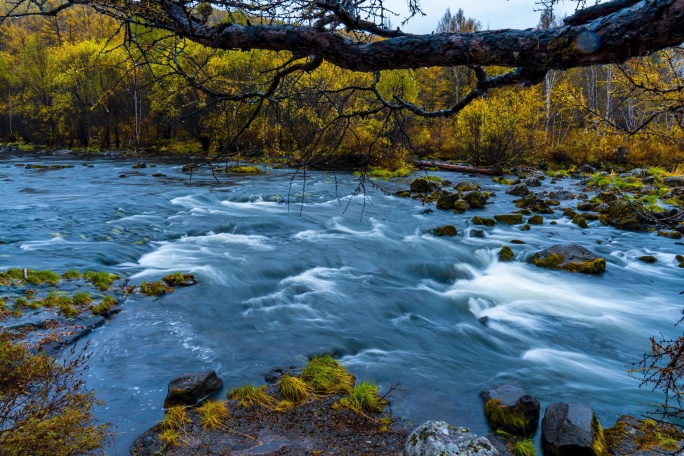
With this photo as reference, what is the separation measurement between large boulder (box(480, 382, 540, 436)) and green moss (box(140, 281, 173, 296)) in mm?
6039

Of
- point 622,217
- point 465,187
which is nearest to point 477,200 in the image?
point 465,187

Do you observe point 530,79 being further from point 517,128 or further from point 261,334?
point 517,128

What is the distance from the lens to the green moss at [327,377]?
5.49 m

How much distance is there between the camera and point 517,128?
26094 mm

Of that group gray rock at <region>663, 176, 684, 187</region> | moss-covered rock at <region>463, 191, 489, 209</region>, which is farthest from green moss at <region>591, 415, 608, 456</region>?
gray rock at <region>663, 176, 684, 187</region>

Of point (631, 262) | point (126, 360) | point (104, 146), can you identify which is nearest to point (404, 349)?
point (126, 360)

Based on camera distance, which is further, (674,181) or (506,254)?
(674,181)

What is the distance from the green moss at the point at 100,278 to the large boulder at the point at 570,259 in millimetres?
9830

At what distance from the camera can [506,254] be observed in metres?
12.0

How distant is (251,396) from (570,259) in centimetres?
931

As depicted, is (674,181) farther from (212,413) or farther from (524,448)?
(212,413)

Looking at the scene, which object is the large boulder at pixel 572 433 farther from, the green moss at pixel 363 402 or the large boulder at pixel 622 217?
the large boulder at pixel 622 217

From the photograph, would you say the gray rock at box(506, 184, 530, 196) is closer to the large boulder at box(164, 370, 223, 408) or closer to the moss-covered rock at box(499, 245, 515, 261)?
the moss-covered rock at box(499, 245, 515, 261)

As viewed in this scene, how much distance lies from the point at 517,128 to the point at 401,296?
20.1m
